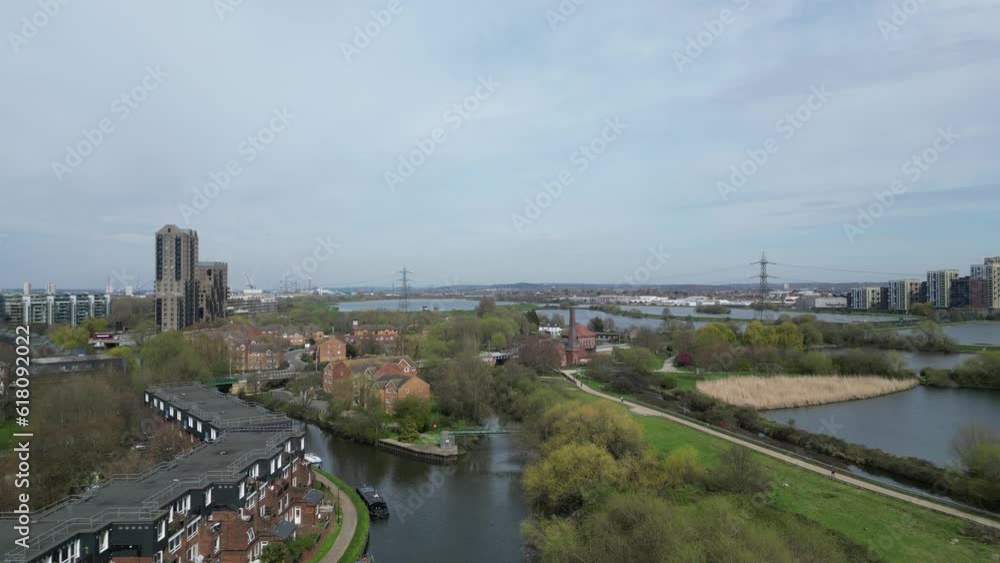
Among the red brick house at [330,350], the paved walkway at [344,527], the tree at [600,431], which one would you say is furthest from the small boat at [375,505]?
the red brick house at [330,350]

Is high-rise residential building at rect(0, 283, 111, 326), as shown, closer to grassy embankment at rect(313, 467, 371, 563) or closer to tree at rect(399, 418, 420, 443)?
tree at rect(399, 418, 420, 443)

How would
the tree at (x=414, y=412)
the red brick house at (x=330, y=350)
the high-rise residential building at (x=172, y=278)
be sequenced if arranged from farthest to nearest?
the high-rise residential building at (x=172, y=278) < the red brick house at (x=330, y=350) < the tree at (x=414, y=412)

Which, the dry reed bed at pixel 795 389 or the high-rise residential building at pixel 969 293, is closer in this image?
the dry reed bed at pixel 795 389

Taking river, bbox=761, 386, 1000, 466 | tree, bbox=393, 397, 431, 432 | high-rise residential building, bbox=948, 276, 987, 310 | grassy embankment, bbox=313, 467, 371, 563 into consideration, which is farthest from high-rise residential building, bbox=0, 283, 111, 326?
high-rise residential building, bbox=948, 276, 987, 310

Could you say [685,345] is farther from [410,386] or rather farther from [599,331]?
[410,386]

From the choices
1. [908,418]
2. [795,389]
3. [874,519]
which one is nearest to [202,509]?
[874,519]

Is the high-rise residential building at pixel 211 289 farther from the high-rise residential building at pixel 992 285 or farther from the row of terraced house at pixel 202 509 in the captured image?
the high-rise residential building at pixel 992 285

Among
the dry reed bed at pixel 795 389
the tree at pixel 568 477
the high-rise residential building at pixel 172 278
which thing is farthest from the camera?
the high-rise residential building at pixel 172 278
